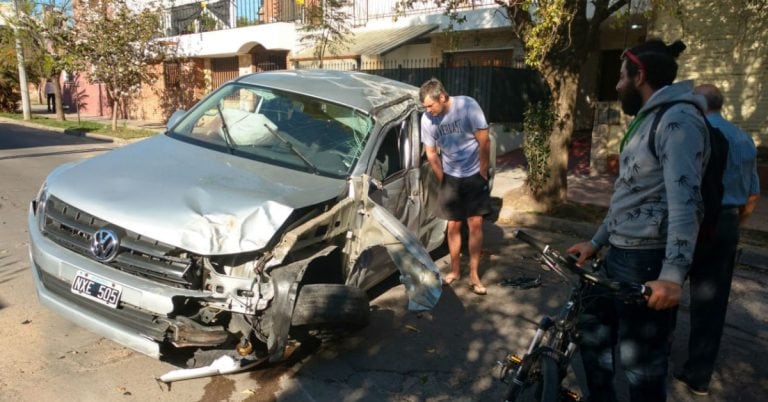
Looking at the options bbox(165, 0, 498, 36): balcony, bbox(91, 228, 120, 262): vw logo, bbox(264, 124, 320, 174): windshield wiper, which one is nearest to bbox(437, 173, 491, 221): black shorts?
bbox(264, 124, 320, 174): windshield wiper

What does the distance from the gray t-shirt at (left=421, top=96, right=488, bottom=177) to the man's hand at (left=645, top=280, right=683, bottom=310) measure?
2.85m

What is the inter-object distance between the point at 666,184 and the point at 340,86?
10.5 ft

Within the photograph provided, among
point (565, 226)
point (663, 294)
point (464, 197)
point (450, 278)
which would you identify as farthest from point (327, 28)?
point (663, 294)

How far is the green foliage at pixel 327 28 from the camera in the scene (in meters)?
13.4

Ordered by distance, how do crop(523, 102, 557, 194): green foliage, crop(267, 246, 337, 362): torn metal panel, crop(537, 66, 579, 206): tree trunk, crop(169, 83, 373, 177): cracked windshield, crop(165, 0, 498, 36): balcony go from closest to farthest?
1. crop(267, 246, 337, 362): torn metal panel
2. crop(169, 83, 373, 177): cracked windshield
3. crop(537, 66, 579, 206): tree trunk
4. crop(523, 102, 557, 194): green foliage
5. crop(165, 0, 498, 36): balcony

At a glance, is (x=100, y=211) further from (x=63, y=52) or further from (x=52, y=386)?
(x=63, y=52)

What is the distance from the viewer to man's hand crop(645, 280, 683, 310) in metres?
2.11

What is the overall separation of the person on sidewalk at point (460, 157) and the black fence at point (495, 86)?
20.9 ft

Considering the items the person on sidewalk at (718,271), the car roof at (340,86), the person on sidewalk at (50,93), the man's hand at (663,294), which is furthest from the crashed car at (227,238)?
the person on sidewalk at (50,93)

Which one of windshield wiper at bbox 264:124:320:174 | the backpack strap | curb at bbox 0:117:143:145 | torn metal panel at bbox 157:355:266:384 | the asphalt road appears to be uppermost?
the backpack strap

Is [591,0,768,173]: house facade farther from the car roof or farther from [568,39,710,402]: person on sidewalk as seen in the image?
[568,39,710,402]: person on sidewalk

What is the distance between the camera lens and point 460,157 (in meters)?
4.89

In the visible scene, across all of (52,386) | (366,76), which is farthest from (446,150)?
(52,386)

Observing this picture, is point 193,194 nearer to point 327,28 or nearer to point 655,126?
point 655,126
